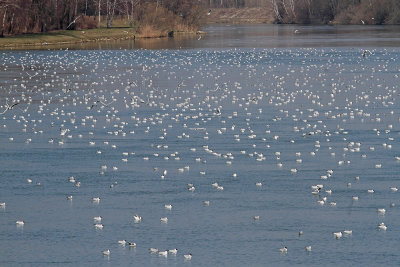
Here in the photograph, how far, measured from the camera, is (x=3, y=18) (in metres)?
84.1

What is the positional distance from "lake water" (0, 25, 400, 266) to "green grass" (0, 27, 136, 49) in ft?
130

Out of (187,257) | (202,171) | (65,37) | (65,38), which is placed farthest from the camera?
(65,37)

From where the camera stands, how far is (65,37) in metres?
93.9

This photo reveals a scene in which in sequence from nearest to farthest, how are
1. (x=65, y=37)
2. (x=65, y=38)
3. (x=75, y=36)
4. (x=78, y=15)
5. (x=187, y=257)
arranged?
1. (x=187, y=257)
2. (x=65, y=38)
3. (x=65, y=37)
4. (x=75, y=36)
5. (x=78, y=15)

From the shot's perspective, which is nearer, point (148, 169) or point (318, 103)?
point (148, 169)

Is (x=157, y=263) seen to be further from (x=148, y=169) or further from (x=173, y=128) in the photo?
(x=173, y=128)

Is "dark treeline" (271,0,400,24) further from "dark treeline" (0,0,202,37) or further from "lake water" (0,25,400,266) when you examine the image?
"lake water" (0,25,400,266)

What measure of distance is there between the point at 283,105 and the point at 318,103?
1.48 meters

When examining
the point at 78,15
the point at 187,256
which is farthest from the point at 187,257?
the point at 78,15

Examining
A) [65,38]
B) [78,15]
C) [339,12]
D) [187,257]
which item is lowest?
[65,38]

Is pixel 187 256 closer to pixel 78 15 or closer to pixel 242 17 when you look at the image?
pixel 78 15

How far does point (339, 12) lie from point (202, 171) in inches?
5560

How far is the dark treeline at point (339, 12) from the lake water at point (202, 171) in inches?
4056

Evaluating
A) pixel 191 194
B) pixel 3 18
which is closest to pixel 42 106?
pixel 191 194
